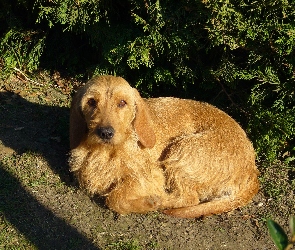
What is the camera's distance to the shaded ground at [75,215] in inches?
175

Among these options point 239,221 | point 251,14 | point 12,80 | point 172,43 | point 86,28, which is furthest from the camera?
point 12,80

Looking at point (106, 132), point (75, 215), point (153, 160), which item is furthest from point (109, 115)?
point (75, 215)

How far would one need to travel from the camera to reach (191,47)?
6.14 m

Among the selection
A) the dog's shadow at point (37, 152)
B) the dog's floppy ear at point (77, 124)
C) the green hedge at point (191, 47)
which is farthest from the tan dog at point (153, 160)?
the green hedge at point (191, 47)

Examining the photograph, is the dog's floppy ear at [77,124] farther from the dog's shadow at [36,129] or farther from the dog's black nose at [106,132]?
the dog's shadow at [36,129]

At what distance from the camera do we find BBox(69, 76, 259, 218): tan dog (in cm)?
475

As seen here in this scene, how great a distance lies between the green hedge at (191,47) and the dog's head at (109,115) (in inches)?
55.7

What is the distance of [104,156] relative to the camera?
4867 mm

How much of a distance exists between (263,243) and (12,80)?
4906 mm

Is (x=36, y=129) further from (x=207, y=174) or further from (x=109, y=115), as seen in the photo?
(x=207, y=174)

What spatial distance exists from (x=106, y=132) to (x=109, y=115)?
8.5 inches

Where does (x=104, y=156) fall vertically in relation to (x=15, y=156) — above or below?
above

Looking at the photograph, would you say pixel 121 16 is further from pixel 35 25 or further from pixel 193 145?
pixel 193 145

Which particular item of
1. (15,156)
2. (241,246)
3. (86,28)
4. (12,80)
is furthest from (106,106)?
(12,80)
